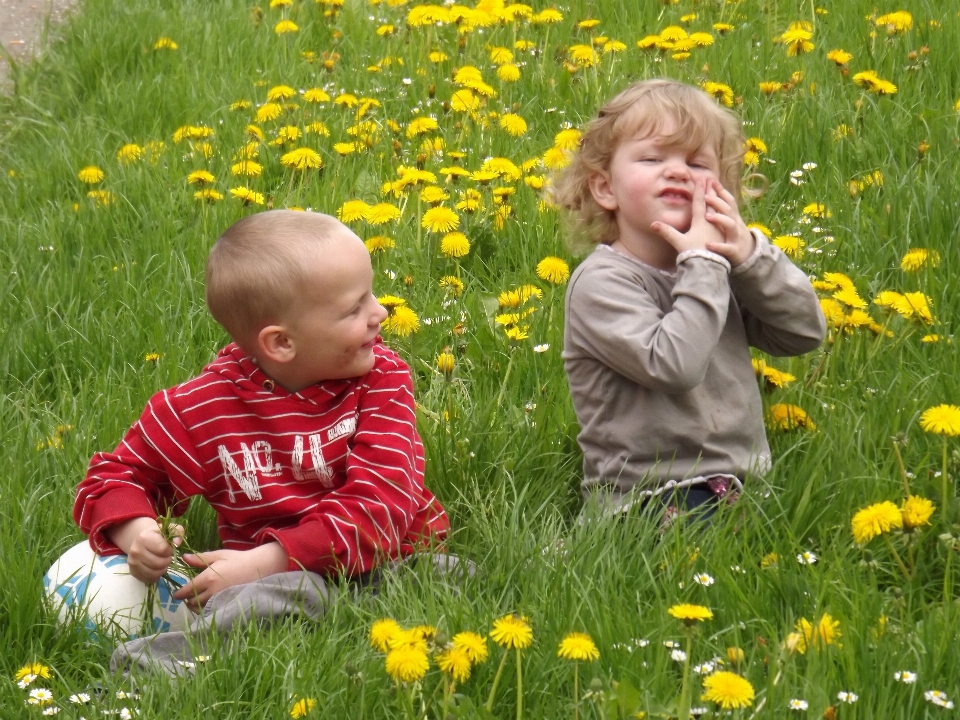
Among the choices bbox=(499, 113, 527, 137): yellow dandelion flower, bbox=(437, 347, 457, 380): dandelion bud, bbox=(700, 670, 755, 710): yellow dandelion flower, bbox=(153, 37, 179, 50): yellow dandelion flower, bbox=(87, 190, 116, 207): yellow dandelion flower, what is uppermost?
bbox=(153, 37, 179, 50): yellow dandelion flower

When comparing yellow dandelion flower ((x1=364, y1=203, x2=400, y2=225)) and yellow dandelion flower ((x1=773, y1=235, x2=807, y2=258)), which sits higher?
yellow dandelion flower ((x1=364, y1=203, x2=400, y2=225))

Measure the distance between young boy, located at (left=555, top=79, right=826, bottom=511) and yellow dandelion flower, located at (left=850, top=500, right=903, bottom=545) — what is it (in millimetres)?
460

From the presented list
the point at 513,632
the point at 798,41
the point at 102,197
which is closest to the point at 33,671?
the point at 513,632

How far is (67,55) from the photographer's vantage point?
590 cm

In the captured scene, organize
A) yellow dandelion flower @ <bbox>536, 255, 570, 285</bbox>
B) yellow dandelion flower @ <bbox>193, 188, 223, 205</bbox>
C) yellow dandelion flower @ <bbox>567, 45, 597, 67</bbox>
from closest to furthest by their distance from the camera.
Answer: yellow dandelion flower @ <bbox>536, 255, 570, 285</bbox>, yellow dandelion flower @ <bbox>193, 188, 223, 205</bbox>, yellow dandelion flower @ <bbox>567, 45, 597, 67</bbox>

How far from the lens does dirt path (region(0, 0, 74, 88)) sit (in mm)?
6285

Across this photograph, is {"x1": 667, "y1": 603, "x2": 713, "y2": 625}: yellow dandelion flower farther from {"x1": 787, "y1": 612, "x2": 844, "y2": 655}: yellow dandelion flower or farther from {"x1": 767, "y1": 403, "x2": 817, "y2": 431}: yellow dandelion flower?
{"x1": 767, "y1": 403, "x2": 817, "y2": 431}: yellow dandelion flower

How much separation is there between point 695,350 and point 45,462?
4.84ft

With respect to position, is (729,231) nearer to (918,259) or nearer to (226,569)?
(918,259)

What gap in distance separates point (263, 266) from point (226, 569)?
58 centimetres

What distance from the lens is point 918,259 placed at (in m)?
3.25

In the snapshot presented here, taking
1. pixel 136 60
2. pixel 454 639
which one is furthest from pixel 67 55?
pixel 454 639

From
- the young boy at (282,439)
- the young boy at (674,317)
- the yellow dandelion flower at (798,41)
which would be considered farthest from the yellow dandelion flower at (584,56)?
the young boy at (282,439)

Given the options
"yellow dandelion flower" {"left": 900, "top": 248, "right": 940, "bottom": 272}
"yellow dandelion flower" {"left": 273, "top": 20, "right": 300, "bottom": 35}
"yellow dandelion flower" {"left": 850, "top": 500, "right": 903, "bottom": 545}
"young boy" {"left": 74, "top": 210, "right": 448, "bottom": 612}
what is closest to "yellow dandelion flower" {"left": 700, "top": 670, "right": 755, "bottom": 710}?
"yellow dandelion flower" {"left": 850, "top": 500, "right": 903, "bottom": 545}
